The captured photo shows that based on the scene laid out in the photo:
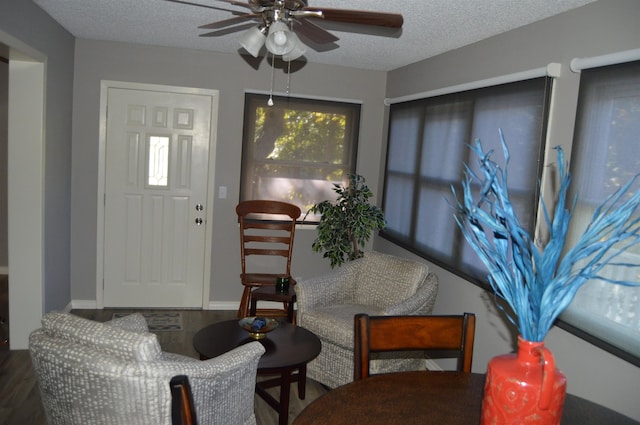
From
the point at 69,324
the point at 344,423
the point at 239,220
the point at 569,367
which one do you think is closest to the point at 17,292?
the point at 239,220

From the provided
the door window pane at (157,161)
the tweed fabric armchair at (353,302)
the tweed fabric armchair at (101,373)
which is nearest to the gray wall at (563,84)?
the tweed fabric armchair at (353,302)

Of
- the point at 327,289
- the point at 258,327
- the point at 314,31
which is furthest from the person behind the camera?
the point at 327,289

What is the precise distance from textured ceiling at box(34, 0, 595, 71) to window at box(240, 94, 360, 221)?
0.49 m

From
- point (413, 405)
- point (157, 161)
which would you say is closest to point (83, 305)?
point (157, 161)

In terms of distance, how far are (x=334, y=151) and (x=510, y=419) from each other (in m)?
4.11

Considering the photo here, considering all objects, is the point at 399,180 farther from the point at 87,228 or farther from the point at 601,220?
the point at 601,220

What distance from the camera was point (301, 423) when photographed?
1.42m

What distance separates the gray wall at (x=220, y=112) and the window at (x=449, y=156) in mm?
448

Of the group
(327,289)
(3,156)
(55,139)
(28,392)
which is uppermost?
(55,139)

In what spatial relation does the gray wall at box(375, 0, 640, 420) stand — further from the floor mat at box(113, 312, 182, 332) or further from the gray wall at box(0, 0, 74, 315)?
the gray wall at box(0, 0, 74, 315)

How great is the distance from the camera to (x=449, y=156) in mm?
3803

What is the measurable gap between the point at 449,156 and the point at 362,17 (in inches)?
70.8

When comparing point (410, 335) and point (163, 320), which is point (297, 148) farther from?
point (410, 335)

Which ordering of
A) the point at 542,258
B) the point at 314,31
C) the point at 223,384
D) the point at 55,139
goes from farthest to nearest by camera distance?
the point at 55,139, the point at 314,31, the point at 223,384, the point at 542,258
